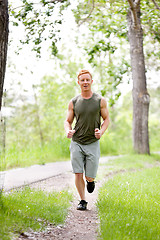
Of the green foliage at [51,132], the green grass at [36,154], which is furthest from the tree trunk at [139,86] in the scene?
the green grass at [36,154]

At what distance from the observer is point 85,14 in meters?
11.1

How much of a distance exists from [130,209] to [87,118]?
4.71 ft

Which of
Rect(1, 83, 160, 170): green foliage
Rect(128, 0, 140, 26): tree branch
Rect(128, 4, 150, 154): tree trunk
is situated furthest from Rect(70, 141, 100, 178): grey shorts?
Rect(128, 4, 150, 154): tree trunk

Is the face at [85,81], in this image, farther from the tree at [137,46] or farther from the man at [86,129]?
the tree at [137,46]

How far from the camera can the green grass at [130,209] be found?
3674mm

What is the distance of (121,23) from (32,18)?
6911mm

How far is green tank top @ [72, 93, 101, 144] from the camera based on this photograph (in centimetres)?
489

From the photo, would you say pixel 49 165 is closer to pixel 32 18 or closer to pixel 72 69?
pixel 32 18

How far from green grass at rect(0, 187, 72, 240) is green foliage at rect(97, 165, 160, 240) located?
61cm

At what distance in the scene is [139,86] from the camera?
40.9 ft

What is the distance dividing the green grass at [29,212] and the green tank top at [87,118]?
101 cm

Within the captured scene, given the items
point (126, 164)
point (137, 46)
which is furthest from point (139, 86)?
point (126, 164)

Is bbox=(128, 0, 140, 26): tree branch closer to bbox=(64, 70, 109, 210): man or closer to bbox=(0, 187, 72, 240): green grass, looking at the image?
bbox=(64, 70, 109, 210): man

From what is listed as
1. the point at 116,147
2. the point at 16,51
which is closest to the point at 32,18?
the point at 16,51
